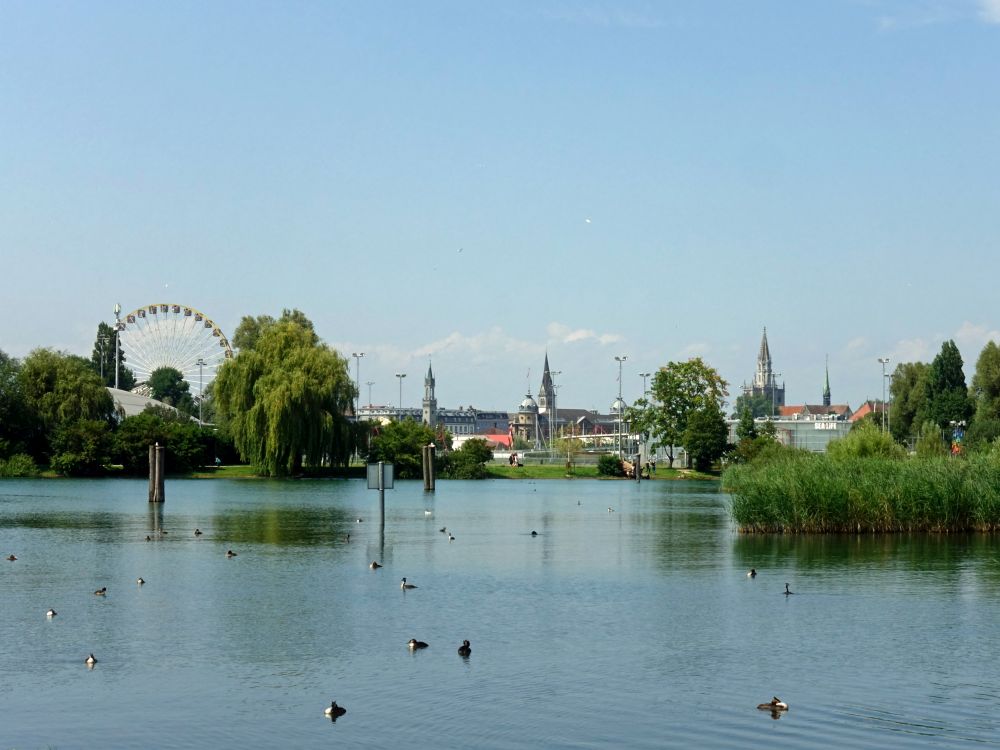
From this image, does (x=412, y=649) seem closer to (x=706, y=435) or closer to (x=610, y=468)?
(x=706, y=435)

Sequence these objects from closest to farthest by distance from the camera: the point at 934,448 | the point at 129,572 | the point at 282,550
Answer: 1. the point at 129,572
2. the point at 282,550
3. the point at 934,448

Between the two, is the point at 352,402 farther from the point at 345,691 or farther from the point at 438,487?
the point at 345,691

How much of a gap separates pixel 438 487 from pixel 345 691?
77322mm

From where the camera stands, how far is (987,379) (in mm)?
108188

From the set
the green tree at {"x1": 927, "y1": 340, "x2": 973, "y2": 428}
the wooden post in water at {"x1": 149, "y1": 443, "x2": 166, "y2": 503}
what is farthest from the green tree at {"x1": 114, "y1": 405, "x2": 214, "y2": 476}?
the green tree at {"x1": 927, "y1": 340, "x2": 973, "y2": 428}

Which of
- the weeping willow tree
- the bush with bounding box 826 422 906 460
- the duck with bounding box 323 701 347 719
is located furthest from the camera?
the weeping willow tree

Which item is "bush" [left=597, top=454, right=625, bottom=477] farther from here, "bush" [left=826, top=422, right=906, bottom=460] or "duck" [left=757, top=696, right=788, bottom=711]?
"duck" [left=757, top=696, right=788, bottom=711]

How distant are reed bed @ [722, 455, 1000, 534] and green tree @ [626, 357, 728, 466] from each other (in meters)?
77.3

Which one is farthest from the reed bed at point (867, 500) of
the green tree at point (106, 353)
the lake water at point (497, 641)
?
the green tree at point (106, 353)

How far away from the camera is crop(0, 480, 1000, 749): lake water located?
682 inches

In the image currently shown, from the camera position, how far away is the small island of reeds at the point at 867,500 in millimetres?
44969

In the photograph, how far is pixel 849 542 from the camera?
43281 mm

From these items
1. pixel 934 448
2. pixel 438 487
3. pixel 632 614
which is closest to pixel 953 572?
pixel 632 614

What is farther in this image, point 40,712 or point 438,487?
point 438,487
